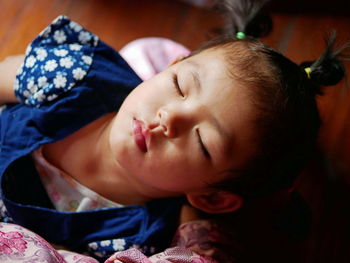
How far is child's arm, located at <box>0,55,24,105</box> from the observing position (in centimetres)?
86

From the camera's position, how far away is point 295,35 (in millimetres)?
1193

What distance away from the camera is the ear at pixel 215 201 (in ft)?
2.68

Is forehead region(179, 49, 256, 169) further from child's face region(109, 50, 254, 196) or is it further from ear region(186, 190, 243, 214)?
ear region(186, 190, 243, 214)

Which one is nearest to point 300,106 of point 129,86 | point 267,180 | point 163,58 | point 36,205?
point 267,180

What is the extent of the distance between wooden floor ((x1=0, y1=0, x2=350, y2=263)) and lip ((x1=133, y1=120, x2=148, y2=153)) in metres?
0.48

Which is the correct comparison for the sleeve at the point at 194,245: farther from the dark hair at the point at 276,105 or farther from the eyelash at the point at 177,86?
the eyelash at the point at 177,86

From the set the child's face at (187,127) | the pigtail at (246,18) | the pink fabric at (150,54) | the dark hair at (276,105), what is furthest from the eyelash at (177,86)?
the pink fabric at (150,54)

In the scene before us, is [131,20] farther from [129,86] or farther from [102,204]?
[102,204]

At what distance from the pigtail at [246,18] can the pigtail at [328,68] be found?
0.15 m

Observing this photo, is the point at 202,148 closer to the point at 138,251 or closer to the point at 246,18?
the point at 138,251

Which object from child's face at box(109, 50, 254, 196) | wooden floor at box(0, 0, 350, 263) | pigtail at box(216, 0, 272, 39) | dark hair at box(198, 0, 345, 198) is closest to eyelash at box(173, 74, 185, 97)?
child's face at box(109, 50, 254, 196)

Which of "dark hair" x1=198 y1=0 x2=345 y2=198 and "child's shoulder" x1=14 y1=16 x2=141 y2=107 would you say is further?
"child's shoulder" x1=14 y1=16 x2=141 y2=107

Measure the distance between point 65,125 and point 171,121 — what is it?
26 cm

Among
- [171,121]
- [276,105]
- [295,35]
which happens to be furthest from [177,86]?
[295,35]
